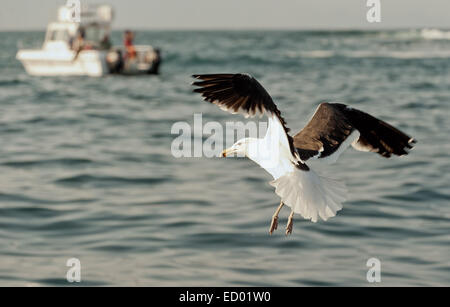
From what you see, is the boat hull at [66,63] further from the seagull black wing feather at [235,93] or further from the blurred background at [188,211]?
the seagull black wing feather at [235,93]

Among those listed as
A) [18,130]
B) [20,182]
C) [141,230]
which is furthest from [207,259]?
[18,130]

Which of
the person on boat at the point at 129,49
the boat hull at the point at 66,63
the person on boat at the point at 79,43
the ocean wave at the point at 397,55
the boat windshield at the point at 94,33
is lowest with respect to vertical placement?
the boat hull at the point at 66,63

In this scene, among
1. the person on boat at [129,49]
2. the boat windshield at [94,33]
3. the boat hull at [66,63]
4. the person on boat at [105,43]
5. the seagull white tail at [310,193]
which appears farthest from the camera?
the boat windshield at [94,33]

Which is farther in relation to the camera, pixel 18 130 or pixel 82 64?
pixel 82 64

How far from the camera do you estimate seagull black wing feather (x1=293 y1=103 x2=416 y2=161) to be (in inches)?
236

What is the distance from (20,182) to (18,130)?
6561 mm

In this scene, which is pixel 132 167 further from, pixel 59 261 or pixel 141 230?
pixel 59 261

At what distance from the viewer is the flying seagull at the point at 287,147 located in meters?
5.27

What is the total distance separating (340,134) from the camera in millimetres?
6258

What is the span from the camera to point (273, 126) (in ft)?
17.9

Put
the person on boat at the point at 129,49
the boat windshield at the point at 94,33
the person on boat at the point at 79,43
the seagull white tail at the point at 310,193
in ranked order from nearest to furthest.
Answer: the seagull white tail at the point at 310,193 < the person on boat at the point at 79,43 < the person on boat at the point at 129,49 < the boat windshield at the point at 94,33

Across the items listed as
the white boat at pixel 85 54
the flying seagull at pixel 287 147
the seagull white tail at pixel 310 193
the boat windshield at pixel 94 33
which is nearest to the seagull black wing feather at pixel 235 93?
the flying seagull at pixel 287 147

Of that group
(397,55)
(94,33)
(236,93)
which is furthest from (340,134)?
(397,55)

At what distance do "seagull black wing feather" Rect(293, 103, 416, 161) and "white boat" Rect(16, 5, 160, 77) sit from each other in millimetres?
24746
